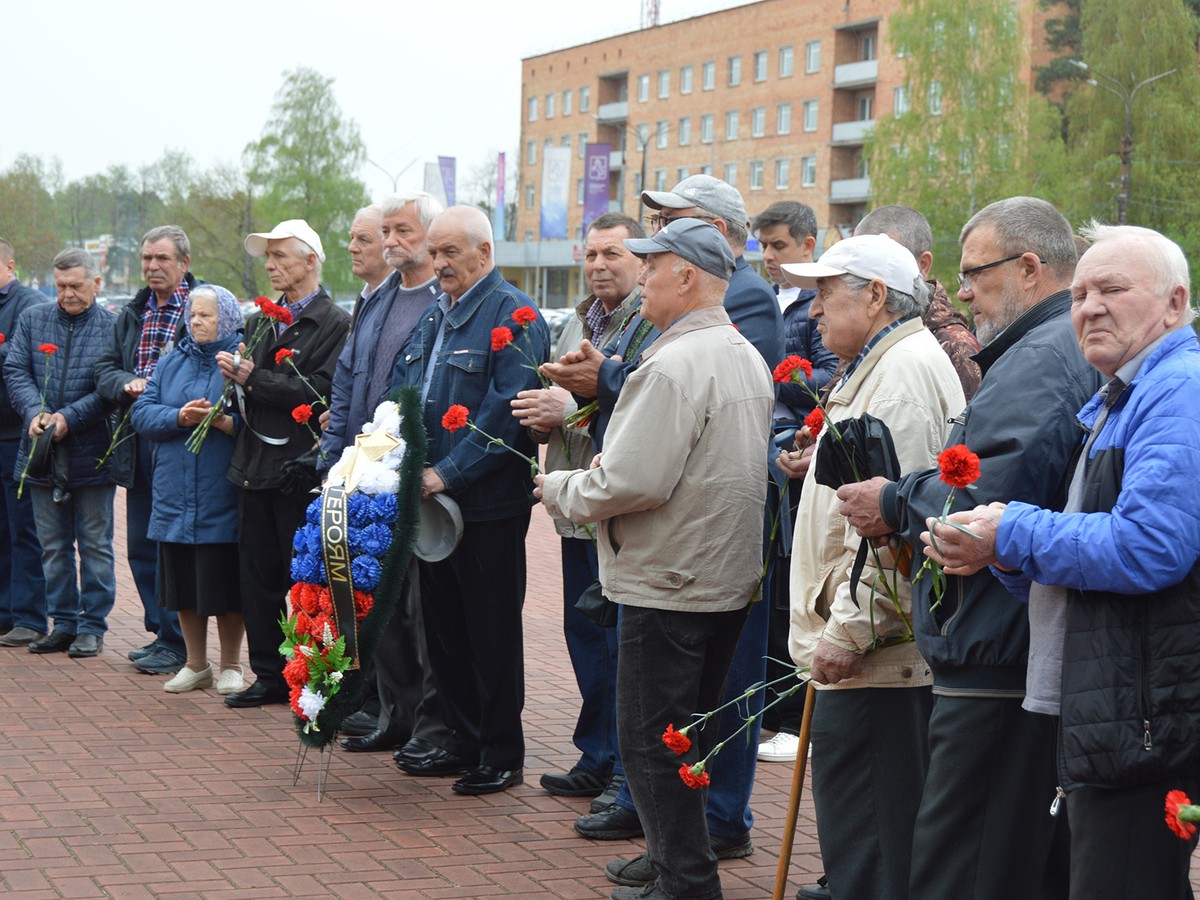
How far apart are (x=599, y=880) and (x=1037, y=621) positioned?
2316 mm

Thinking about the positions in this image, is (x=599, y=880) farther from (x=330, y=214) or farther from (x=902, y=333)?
(x=330, y=214)

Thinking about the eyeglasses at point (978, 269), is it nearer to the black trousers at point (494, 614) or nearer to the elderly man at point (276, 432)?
the black trousers at point (494, 614)

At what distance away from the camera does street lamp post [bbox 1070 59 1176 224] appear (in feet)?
122

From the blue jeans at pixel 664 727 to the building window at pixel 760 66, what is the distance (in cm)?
7340

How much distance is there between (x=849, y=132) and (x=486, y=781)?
222ft

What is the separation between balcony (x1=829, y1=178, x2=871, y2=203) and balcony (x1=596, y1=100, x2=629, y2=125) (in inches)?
742

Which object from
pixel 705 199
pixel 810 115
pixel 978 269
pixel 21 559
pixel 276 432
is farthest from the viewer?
pixel 810 115

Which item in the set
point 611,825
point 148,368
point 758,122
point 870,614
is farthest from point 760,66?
point 870,614

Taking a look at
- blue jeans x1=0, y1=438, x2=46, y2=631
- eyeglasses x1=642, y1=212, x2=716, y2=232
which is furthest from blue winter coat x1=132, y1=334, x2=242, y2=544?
eyeglasses x1=642, y1=212, x2=716, y2=232

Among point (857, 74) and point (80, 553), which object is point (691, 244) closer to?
point (80, 553)

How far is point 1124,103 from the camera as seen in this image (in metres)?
49.1

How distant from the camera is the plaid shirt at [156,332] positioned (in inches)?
340

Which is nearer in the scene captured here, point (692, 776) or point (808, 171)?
point (692, 776)

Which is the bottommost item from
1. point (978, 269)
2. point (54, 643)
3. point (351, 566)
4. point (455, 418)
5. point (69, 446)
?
point (54, 643)
